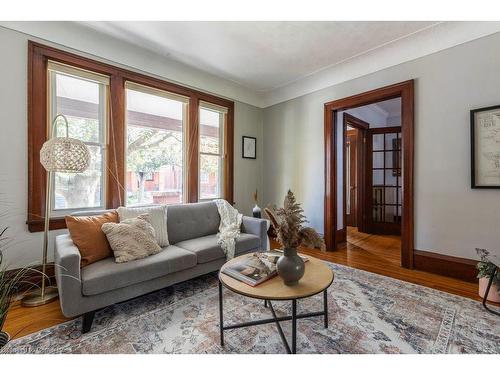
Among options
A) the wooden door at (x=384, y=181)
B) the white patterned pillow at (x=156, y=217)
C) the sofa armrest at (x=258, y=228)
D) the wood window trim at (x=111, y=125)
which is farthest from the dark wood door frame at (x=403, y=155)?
the white patterned pillow at (x=156, y=217)

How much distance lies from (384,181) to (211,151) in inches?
138

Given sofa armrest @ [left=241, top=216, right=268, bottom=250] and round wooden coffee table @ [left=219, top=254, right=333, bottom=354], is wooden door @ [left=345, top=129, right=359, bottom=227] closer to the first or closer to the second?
sofa armrest @ [left=241, top=216, right=268, bottom=250]

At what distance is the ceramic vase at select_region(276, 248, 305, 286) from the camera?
1473 millimetres

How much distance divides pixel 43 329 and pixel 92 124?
2.07m

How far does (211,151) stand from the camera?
3902 millimetres

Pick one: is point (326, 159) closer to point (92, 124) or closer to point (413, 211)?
point (413, 211)

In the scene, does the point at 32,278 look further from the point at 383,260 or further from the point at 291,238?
the point at 383,260

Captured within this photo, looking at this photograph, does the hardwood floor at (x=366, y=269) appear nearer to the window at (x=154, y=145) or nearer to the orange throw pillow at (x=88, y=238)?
the orange throw pillow at (x=88, y=238)

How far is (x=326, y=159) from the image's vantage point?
3.68m

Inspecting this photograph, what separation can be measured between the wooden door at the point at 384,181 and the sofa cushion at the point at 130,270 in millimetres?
4037

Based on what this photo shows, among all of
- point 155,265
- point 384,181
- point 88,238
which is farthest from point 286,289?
point 384,181

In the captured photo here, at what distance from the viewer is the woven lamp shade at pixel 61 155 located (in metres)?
2.09

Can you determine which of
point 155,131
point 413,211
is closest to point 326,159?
point 413,211

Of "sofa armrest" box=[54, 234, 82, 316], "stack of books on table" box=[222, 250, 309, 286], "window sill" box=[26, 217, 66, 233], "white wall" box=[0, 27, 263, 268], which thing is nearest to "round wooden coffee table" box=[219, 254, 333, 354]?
"stack of books on table" box=[222, 250, 309, 286]
